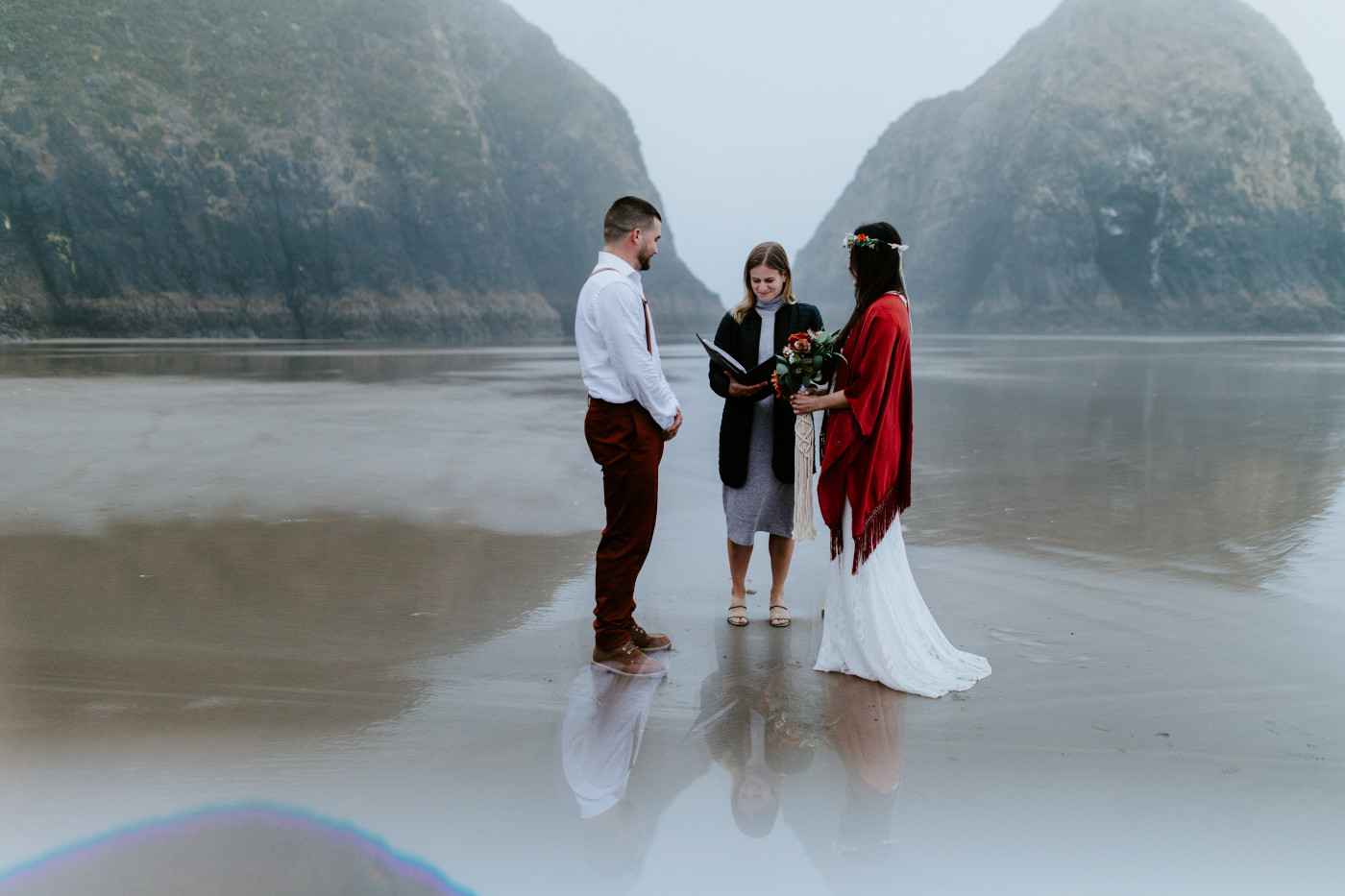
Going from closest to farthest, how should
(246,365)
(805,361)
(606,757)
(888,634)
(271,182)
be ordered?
(606,757) → (888,634) → (805,361) → (246,365) → (271,182)

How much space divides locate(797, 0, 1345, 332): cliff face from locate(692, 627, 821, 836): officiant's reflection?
291 feet

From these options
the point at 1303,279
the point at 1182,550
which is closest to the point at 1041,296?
the point at 1303,279

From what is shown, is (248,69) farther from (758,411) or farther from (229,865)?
(229,865)

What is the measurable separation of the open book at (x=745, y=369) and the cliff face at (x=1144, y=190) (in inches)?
3477

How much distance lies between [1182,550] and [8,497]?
8738mm

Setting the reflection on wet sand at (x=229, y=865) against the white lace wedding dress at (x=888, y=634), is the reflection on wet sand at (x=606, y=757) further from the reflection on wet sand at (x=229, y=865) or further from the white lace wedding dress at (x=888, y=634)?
the white lace wedding dress at (x=888, y=634)

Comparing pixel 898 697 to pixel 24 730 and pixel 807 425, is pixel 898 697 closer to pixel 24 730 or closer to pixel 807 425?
pixel 807 425

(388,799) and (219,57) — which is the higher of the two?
(219,57)

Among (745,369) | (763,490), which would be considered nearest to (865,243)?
(745,369)

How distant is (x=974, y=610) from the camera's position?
15.8 ft

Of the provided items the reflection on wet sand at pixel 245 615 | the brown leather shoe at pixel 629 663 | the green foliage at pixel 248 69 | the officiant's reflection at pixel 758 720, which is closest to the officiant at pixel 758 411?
the officiant's reflection at pixel 758 720

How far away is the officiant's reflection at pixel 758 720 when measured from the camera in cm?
293

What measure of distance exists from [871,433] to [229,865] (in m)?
2.70

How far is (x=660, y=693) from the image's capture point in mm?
3709
